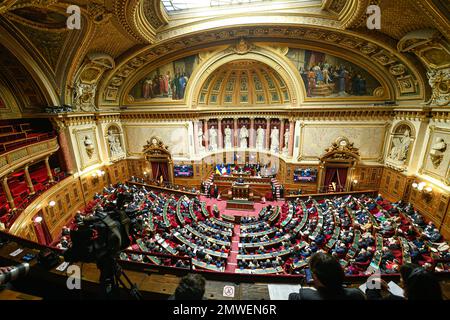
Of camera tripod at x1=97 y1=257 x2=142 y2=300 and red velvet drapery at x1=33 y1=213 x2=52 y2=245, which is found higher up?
camera tripod at x1=97 y1=257 x2=142 y2=300

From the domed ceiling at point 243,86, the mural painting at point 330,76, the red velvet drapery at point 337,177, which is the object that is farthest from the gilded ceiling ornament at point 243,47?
the red velvet drapery at point 337,177

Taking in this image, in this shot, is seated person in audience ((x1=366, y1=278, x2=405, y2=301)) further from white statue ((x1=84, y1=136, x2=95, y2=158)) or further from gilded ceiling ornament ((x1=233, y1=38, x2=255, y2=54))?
white statue ((x1=84, y1=136, x2=95, y2=158))

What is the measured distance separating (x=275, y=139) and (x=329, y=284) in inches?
821

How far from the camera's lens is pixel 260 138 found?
23531 mm

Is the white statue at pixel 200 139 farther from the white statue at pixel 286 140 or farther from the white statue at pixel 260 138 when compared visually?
the white statue at pixel 286 140

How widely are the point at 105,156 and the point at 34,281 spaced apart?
17867 mm

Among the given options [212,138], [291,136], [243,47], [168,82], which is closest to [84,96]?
[168,82]

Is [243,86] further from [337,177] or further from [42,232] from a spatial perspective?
[42,232]

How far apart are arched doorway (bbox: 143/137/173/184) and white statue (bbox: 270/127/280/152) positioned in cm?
1125

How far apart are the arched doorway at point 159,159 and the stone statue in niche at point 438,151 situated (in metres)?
20.6

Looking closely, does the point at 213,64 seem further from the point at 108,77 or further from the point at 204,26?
the point at 108,77

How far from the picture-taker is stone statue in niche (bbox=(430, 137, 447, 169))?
12.3m

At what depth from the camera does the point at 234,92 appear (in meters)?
22.4

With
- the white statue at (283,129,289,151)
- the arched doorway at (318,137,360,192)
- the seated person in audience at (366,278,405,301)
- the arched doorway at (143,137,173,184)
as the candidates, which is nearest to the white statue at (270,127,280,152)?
the white statue at (283,129,289,151)
